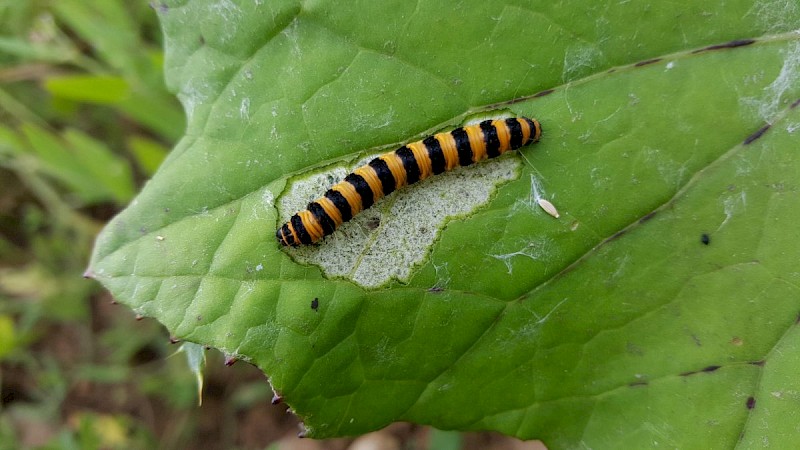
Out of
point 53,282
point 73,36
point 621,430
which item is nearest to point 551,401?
point 621,430

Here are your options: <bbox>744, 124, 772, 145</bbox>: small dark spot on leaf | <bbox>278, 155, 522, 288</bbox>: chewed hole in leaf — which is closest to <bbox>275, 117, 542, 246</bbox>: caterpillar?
<bbox>278, 155, 522, 288</bbox>: chewed hole in leaf

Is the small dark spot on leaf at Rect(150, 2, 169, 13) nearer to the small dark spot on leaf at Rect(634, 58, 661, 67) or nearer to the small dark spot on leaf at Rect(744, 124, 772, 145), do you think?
the small dark spot on leaf at Rect(634, 58, 661, 67)

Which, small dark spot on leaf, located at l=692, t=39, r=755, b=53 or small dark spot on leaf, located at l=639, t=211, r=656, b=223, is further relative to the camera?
small dark spot on leaf, located at l=639, t=211, r=656, b=223

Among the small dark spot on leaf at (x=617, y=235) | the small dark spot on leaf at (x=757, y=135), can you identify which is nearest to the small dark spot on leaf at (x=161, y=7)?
the small dark spot on leaf at (x=617, y=235)

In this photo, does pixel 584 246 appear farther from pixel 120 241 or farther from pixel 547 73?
pixel 120 241

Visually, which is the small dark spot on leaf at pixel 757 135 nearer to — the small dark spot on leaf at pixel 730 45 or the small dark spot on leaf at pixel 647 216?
the small dark spot on leaf at pixel 730 45

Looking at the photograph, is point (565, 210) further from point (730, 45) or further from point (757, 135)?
point (730, 45)

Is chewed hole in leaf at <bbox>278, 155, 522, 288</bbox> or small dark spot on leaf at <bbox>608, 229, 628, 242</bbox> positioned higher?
chewed hole in leaf at <bbox>278, 155, 522, 288</bbox>

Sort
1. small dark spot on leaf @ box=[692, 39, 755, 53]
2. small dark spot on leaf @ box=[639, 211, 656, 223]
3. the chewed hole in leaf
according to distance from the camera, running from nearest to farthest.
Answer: small dark spot on leaf @ box=[692, 39, 755, 53], small dark spot on leaf @ box=[639, 211, 656, 223], the chewed hole in leaf
